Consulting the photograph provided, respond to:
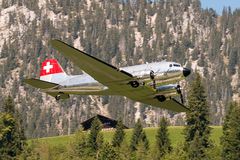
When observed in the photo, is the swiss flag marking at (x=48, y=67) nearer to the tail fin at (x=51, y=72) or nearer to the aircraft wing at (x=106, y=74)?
the tail fin at (x=51, y=72)

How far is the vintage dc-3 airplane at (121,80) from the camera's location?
6199 centimetres

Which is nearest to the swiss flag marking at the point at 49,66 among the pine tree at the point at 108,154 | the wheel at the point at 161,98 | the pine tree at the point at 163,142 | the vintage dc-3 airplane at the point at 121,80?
the vintage dc-3 airplane at the point at 121,80

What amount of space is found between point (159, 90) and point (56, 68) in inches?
606

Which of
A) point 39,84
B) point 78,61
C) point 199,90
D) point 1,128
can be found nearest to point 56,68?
point 39,84

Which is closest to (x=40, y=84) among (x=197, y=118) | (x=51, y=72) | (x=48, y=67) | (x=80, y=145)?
(x=51, y=72)

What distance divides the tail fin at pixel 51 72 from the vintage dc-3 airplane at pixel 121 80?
4323 millimetres

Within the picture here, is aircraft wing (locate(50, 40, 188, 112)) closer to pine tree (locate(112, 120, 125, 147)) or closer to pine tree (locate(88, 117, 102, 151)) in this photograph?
pine tree (locate(88, 117, 102, 151))

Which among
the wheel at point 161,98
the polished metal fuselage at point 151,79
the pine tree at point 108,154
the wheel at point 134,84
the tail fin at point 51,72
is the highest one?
the tail fin at point 51,72

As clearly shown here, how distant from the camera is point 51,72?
254 feet

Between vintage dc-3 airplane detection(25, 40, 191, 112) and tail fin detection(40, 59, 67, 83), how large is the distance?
14.2 feet

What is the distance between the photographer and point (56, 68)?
77.4 m

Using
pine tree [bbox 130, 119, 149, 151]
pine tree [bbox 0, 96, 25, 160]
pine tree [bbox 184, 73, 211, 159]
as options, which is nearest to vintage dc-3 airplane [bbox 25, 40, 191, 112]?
pine tree [bbox 0, 96, 25, 160]

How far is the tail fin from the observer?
74812 mm

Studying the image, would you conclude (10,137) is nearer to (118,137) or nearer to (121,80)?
(118,137)
